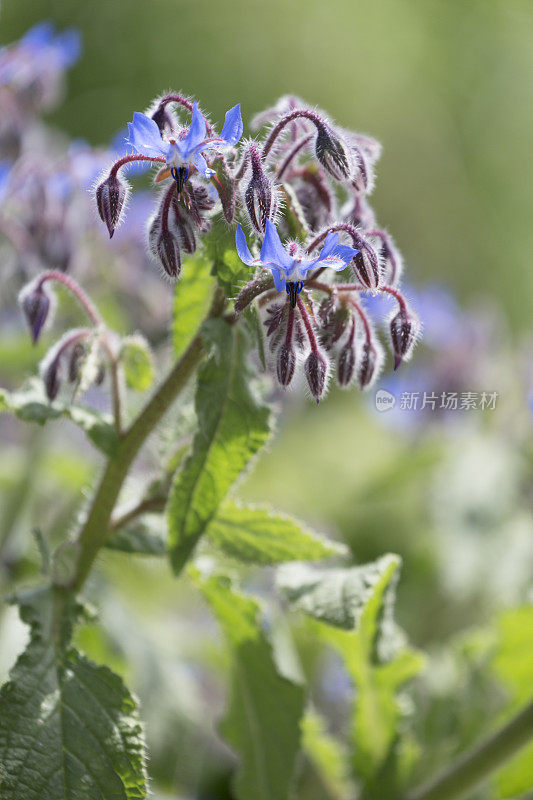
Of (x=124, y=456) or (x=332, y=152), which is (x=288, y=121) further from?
(x=124, y=456)

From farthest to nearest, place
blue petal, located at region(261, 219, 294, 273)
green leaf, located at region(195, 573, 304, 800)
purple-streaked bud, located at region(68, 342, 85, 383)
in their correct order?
green leaf, located at region(195, 573, 304, 800)
purple-streaked bud, located at region(68, 342, 85, 383)
blue petal, located at region(261, 219, 294, 273)

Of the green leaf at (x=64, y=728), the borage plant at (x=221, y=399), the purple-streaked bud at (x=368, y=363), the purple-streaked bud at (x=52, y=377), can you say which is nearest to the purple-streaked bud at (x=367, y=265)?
the borage plant at (x=221, y=399)

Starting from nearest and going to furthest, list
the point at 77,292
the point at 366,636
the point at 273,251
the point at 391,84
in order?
the point at 273,251 → the point at 77,292 → the point at 366,636 → the point at 391,84

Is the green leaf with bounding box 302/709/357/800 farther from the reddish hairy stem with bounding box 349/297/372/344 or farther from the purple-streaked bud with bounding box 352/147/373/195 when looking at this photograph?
the purple-streaked bud with bounding box 352/147/373/195

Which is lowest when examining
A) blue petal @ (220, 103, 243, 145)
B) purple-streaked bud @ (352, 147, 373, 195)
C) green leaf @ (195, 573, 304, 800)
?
green leaf @ (195, 573, 304, 800)

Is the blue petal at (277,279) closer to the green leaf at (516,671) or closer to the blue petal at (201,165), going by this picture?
the blue petal at (201,165)

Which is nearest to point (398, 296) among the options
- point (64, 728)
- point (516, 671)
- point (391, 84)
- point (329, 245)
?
point (329, 245)

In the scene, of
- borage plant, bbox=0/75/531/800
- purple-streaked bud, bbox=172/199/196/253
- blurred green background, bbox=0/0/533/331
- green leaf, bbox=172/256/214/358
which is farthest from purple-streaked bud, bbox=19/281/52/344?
blurred green background, bbox=0/0/533/331

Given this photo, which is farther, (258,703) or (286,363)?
(258,703)

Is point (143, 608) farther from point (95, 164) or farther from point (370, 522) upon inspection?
point (95, 164)
